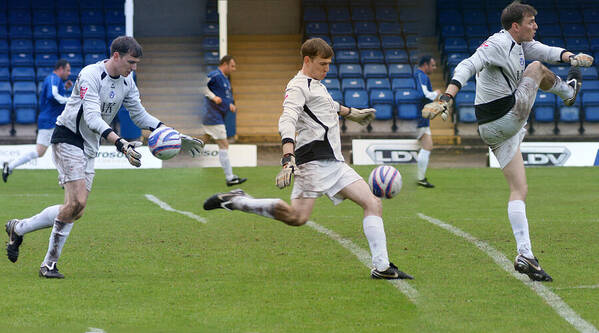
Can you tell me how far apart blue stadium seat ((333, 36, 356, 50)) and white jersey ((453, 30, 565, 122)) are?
21051 millimetres

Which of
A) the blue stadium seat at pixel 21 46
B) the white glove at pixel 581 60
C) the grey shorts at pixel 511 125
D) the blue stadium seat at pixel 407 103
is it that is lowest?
the blue stadium seat at pixel 407 103

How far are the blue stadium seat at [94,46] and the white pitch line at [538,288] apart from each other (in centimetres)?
1906

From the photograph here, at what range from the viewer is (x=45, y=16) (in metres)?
29.3

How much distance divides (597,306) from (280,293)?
101 inches

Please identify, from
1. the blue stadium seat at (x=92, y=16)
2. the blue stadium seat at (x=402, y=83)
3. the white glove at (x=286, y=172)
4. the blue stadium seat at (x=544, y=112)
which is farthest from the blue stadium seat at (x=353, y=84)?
the white glove at (x=286, y=172)

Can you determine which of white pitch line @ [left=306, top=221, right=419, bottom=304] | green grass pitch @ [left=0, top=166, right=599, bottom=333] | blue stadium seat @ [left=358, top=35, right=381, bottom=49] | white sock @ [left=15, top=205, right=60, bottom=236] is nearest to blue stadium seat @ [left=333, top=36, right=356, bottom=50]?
blue stadium seat @ [left=358, top=35, right=381, bottom=49]

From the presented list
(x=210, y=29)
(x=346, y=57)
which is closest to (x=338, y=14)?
(x=346, y=57)

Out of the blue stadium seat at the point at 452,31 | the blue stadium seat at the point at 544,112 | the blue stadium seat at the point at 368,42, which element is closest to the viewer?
the blue stadium seat at the point at 544,112

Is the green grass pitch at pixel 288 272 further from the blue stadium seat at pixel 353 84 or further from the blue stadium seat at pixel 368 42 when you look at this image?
the blue stadium seat at pixel 368 42

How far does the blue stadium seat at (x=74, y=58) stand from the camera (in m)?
26.9

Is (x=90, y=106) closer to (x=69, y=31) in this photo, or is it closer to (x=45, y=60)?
(x=45, y=60)

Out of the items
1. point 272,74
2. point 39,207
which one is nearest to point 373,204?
point 39,207

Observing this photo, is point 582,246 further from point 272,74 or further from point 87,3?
point 87,3

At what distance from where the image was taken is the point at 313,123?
25.2ft
